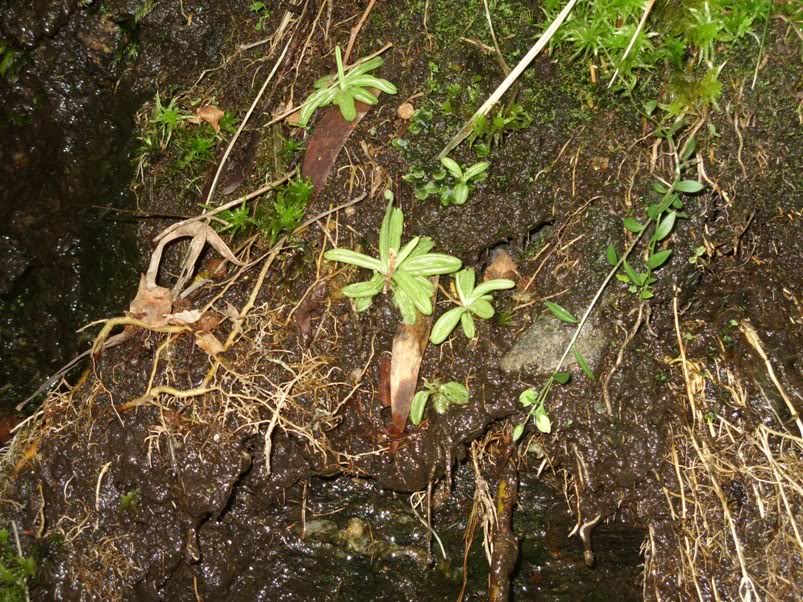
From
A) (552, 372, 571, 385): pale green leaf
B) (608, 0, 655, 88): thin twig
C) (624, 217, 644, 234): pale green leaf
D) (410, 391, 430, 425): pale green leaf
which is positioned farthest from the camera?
(410, 391, 430, 425): pale green leaf

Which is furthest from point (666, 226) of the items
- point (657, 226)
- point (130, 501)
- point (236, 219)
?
point (130, 501)

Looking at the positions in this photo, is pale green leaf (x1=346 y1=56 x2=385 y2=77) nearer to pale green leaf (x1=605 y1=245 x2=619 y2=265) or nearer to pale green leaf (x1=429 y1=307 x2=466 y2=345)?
pale green leaf (x1=429 y1=307 x2=466 y2=345)

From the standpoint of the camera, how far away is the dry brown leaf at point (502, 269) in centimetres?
247

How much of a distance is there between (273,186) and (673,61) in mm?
1536

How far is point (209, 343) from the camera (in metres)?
2.59

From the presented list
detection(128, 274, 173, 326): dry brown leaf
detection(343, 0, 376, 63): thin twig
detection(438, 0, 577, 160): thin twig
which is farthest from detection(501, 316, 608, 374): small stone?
detection(128, 274, 173, 326): dry brown leaf

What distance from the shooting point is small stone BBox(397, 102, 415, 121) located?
2.47m

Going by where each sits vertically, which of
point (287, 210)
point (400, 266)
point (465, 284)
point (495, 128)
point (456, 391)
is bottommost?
point (456, 391)

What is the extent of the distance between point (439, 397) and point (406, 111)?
1099mm

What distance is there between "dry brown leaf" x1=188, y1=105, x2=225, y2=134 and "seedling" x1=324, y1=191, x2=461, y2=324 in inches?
33.2

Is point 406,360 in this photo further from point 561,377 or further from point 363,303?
point 561,377

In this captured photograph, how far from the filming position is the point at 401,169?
8.16 ft

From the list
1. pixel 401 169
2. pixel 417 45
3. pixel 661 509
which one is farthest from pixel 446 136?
pixel 661 509

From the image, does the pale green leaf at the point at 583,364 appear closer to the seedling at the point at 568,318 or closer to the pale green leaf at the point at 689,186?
the seedling at the point at 568,318
